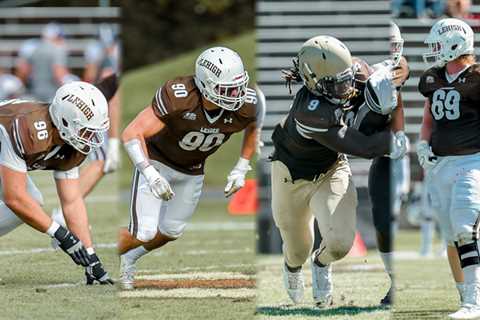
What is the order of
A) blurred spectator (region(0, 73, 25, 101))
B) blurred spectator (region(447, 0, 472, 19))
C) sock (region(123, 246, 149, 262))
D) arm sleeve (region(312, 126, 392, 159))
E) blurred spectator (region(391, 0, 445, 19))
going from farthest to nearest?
blurred spectator (region(0, 73, 25, 101)) < blurred spectator (region(391, 0, 445, 19)) < blurred spectator (region(447, 0, 472, 19)) < sock (region(123, 246, 149, 262)) < arm sleeve (region(312, 126, 392, 159))

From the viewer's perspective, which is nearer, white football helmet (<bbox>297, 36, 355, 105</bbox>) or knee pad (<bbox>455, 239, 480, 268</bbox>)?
white football helmet (<bbox>297, 36, 355, 105</bbox>)

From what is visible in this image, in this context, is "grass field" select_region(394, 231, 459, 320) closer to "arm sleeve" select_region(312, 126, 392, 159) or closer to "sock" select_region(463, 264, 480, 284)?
"sock" select_region(463, 264, 480, 284)

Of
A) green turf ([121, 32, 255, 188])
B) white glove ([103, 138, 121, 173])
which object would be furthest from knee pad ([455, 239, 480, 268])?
green turf ([121, 32, 255, 188])

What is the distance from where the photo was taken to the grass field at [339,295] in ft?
16.4

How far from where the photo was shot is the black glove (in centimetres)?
494

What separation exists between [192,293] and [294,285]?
57 centimetres

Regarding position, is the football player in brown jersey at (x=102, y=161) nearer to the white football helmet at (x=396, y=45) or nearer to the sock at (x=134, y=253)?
the sock at (x=134, y=253)

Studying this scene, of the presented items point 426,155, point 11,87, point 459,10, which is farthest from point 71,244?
point 11,87

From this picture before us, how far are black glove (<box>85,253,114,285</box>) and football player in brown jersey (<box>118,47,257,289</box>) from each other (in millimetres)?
267

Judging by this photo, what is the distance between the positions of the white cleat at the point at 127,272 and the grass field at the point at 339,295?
679mm

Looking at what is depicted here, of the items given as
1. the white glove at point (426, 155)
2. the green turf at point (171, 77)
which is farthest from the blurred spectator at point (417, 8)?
the white glove at point (426, 155)

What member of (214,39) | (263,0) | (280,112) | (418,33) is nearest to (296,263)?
(280,112)

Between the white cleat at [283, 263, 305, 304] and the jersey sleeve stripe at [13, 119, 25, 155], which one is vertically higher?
the jersey sleeve stripe at [13, 119, 25, 155]

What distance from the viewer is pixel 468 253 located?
16.1ft
